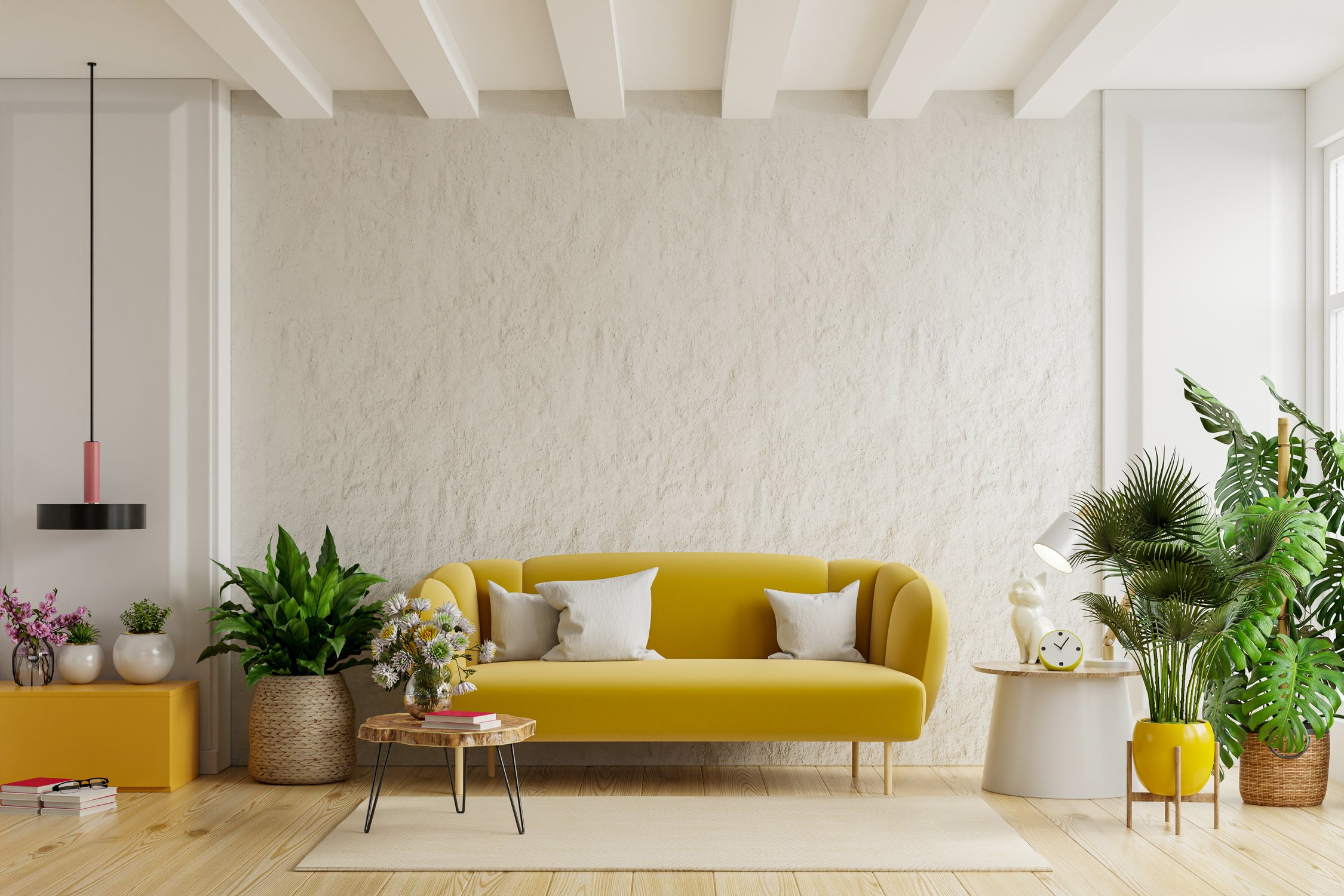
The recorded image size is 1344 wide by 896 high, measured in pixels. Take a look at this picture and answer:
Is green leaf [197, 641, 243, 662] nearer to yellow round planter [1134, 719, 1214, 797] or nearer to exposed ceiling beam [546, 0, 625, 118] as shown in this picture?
exposed ceiling beam [546, 0, 625, 118]

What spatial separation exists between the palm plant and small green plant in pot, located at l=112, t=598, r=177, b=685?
3585 mm

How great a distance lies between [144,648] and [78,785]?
0.60 m

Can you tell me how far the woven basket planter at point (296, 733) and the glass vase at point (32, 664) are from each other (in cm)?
84

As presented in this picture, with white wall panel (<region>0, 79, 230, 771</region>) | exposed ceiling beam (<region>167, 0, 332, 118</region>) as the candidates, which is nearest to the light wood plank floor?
white wall panel (<region>0, 79, 230, 771</region>)

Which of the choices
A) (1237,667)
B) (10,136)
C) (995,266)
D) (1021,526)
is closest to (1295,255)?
(995,266)

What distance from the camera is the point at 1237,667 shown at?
3.89 meters

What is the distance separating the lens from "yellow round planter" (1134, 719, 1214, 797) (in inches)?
147

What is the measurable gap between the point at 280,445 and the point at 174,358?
0.57 m

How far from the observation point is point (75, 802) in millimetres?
3955

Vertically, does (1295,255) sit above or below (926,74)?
below

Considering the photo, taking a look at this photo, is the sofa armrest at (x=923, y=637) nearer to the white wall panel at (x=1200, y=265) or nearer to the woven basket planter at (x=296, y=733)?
the white wall panel at (x=1200, y=265)

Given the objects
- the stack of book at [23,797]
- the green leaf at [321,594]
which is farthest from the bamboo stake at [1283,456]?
the stack of book at [23,797]

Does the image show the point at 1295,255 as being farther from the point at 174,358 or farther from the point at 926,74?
the point at 174,358

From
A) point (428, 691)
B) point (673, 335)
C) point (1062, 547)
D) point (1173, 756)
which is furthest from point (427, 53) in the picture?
point (1173, 756)
